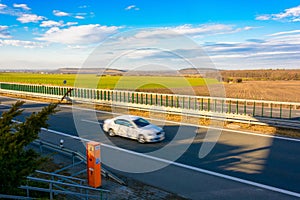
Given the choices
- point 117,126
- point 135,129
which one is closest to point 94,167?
point 135,129

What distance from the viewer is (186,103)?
77.0ft

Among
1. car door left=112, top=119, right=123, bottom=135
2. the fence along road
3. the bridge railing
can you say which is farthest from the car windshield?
the bridge railing

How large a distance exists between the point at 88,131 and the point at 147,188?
891 centimetres

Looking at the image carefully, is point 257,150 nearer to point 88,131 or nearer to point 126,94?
point 88,131

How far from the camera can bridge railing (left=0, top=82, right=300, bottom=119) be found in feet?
67.0

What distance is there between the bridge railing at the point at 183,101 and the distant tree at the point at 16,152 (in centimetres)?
1481

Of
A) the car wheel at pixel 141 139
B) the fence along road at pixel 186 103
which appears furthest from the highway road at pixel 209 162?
the fence along road at pixel 186 103

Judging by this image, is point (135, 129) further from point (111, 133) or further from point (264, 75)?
point (264, 75)

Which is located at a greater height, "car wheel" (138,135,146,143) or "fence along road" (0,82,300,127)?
"fence along road" (0,82,300,127)

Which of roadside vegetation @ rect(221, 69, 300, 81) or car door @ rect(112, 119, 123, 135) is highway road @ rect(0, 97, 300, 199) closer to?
car door @ rect(112, 119, 123, 135)

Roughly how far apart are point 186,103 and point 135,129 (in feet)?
31.8

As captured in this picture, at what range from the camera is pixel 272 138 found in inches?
591

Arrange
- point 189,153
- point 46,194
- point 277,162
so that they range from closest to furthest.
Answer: point 46,194, point 277,162, point 189,153

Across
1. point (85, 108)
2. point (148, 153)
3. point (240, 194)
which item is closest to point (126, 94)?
point (85, 108)
